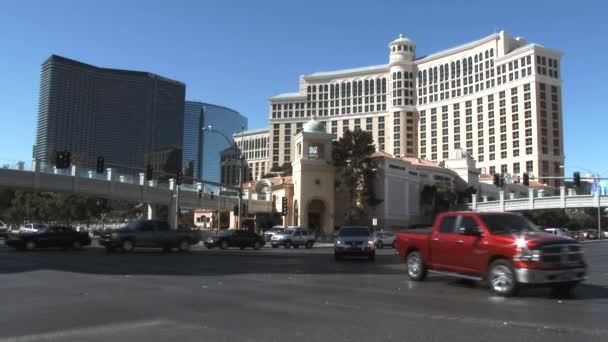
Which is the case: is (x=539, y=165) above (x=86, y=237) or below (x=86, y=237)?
above

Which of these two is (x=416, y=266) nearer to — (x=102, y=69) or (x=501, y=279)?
(x=501, y=279)

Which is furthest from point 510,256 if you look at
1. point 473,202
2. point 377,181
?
point 473,202

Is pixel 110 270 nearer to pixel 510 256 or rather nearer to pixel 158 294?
pixel 158 294

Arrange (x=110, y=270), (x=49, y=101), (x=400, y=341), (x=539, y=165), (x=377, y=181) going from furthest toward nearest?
1. (x=539, y=165)
2. (x=49, y=101)
3. (x=377, y=181)
4. (x=110, y=270)
5. (x=400, y=341)

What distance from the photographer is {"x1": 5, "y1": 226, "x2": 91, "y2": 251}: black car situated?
29156 mm

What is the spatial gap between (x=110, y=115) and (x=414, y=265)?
3474 inches

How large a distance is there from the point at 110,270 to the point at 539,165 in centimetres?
12719

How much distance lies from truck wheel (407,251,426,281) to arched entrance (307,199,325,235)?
59192 mm

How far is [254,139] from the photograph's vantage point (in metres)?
188

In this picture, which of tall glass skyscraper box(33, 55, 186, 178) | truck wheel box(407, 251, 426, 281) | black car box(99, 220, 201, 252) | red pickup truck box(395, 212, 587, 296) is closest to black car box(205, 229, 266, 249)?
black car box(99, 220, 201, 252)

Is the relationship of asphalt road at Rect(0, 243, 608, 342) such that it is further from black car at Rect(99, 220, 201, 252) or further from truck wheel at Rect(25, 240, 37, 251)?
truck wheel at Rect(25, 240, 37, 251)

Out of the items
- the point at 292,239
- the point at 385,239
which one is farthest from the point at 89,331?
the point at 385,239

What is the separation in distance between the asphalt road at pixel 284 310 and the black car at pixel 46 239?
52.9ft

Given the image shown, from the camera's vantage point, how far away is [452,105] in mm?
150375
